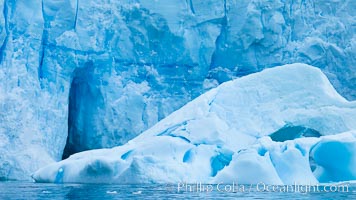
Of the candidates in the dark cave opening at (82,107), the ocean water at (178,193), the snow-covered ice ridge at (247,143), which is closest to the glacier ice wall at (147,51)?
the dark cave opening at (82,107)

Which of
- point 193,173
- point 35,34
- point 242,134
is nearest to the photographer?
point 193,173

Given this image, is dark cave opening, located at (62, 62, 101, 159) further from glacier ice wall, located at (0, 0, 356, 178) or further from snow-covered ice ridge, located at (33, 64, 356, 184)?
snow-covered ice ridge, located at (33, 64, 356, 184)

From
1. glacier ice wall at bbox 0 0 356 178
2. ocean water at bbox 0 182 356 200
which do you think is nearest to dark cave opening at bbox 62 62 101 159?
glacier ice wall at bbox 0 0 356 178

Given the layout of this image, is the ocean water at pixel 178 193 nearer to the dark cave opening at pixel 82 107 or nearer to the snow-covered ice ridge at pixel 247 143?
the snow-covered ice ridge at pixel 247 143

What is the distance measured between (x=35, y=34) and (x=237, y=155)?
8180 mm

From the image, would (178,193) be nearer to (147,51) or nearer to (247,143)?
(247,143)

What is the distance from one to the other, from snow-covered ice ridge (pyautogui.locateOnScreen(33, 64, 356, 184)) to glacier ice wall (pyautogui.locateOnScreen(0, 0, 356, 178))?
4.85 m

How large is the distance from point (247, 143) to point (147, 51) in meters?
7.15

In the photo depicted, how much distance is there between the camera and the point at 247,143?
576 inches

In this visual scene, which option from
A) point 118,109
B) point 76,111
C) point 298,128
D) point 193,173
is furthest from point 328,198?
point 76,111

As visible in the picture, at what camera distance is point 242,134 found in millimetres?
14805

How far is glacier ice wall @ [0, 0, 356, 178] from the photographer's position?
63.4ft

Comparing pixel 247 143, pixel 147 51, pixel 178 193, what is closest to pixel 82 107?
pixel 147 51

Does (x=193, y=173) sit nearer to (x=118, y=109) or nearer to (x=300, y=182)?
(x=300, y=182)
